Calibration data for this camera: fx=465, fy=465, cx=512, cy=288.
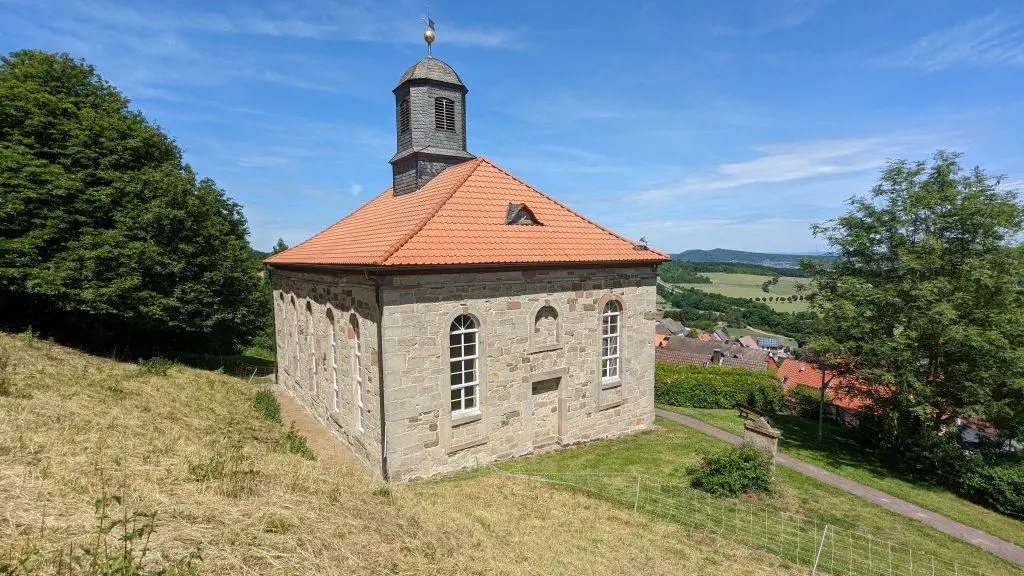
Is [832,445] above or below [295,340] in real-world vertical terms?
below

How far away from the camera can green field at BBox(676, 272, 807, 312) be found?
125 meters

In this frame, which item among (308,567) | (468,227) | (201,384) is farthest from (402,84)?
(308,567)

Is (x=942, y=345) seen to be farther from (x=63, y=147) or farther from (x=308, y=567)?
(x=63, y=147)

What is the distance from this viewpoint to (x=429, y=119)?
54.2 feet

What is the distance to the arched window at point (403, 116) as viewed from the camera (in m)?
16.7

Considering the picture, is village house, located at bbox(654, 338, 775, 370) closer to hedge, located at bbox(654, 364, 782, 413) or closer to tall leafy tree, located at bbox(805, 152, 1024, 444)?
hedge, located at bbox(654, 364, 782, 413)

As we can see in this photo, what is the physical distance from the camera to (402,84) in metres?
16.6

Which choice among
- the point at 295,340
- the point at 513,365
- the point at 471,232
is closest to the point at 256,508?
the point at 513,365

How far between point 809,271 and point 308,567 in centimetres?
2000

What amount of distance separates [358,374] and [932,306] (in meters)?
17.1

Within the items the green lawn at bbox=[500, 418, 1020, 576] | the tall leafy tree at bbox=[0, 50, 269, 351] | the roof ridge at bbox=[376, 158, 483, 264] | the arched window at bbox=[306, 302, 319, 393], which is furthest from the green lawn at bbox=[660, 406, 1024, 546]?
the tall leafy tree at bbox=[0, 50, 269, 351]

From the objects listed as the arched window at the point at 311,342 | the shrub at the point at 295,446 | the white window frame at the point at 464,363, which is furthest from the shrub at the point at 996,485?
the arched window at the point at 311,342

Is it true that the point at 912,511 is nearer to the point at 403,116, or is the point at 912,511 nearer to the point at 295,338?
the point at 403,116

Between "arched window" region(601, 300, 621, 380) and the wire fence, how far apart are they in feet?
12.6
